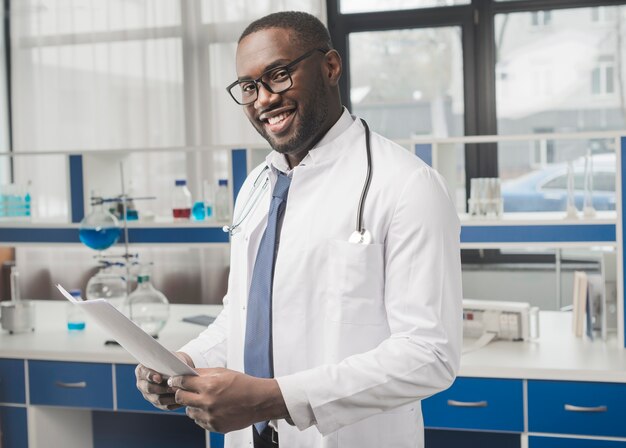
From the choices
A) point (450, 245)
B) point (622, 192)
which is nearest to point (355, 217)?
point (450, 245)

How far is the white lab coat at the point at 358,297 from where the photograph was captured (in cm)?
112

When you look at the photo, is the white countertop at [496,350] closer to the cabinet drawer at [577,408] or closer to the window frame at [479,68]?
the cabinet drawer at [577,408]

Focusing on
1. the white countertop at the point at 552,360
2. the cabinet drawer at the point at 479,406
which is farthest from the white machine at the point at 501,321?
the cabinet drawer at the point at 479,406

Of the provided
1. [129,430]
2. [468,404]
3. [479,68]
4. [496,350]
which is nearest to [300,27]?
[468,404]

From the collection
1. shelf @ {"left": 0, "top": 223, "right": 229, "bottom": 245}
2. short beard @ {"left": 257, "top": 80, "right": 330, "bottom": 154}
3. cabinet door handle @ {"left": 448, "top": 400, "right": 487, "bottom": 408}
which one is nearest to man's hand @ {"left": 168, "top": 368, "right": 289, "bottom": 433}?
short beard @ {"left": 257, "top": 80, "right": 330, "bottom": 154}

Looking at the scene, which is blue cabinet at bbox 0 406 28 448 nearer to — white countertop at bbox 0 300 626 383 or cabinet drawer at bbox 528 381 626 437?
white countertop at bbox 0 300 626 383

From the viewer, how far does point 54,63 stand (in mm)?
4898

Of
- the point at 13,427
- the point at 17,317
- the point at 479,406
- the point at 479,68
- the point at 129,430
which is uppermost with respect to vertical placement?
the point at 479,68

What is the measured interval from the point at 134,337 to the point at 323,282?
304mm

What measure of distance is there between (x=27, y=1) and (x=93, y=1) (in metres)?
0.49

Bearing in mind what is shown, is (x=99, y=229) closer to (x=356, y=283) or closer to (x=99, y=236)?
(x=99, y=236)

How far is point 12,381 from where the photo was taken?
272 cm

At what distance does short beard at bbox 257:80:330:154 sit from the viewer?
129cm

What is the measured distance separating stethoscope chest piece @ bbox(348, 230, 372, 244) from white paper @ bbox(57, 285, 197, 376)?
1.00 ft
